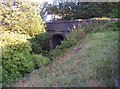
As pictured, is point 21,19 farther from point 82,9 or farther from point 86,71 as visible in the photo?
point 82,9

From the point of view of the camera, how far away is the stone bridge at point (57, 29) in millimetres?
14367

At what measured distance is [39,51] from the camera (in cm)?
1275

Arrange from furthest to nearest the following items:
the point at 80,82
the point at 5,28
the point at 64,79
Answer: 1. the point at 5,28
2. the point at 64,79
3. the point at 80,82

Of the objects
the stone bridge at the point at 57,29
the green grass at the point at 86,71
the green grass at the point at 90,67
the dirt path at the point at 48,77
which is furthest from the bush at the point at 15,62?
the stone bridge at the point at 57,29

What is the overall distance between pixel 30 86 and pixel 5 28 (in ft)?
15.0

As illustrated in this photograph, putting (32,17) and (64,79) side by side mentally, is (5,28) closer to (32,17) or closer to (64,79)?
(32,17)

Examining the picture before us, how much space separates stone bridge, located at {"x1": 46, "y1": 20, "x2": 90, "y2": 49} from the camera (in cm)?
1437

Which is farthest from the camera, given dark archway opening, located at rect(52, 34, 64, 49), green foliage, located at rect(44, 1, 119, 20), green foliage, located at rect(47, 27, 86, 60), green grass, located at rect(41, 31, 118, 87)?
green foliage, located at rect(44, 1, 119, 20)

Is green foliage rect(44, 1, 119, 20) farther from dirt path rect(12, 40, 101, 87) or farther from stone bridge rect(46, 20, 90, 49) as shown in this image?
dirt path rect(12, 40, 101, 87)

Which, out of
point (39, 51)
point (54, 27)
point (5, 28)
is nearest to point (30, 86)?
point (5, 28)

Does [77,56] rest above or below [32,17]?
below

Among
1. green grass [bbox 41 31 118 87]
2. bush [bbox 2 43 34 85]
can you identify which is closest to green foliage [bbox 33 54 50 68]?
bush [bbox 2 43 34 85]

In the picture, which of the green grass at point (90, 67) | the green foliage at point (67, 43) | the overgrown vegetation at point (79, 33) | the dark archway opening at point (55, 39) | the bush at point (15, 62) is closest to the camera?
the green grass at point (90, 67)

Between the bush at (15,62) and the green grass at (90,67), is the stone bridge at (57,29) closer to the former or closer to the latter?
the green grass at (90,67)
